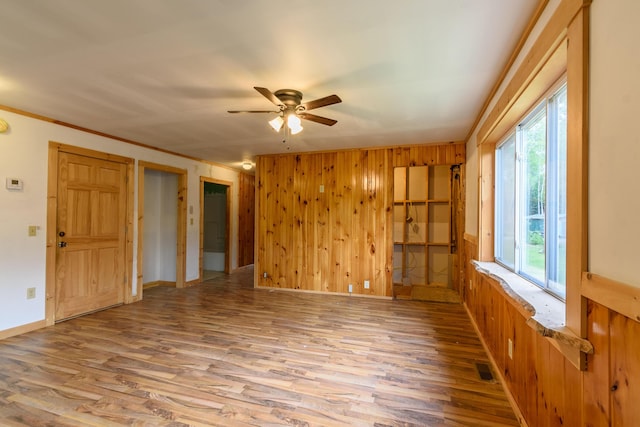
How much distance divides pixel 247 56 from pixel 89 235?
3377mm

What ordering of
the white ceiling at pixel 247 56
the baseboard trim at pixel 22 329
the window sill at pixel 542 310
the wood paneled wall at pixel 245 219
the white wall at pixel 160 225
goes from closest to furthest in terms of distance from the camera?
the window sill at pixel 542 310 → the white ceiling at pixel 247 56 → the baseboard trim at pixel 22 329 → the white wall at pixel 160 225 → the wood paneled wall at pixel 245 219

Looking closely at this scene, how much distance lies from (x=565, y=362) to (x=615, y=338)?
427 mm

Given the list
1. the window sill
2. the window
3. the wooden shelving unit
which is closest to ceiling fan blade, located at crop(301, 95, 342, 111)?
the window

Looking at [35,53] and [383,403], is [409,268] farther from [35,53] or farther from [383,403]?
[35,53]

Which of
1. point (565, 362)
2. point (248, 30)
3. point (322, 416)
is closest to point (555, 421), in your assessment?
point (565, 362)

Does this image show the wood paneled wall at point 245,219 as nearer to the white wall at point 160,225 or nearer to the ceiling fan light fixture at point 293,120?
the white wall at point 160,225

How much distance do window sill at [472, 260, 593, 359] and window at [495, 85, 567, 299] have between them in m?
0.08

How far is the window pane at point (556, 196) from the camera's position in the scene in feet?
5.42

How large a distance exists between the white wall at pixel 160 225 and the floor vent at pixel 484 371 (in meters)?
4.98

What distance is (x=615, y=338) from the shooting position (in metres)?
0.95

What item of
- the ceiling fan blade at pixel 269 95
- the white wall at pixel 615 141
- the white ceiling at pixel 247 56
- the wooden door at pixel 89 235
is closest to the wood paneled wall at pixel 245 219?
the wooden door at pixel 89 235

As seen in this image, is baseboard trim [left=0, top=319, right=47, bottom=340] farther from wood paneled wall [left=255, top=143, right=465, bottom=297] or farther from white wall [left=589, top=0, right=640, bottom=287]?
white wall [left=589, top=0, right=640, bottom=287]

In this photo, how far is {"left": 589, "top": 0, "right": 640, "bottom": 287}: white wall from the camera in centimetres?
87

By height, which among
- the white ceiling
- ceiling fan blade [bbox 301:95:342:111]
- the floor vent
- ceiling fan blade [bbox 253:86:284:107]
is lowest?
the floor vent
